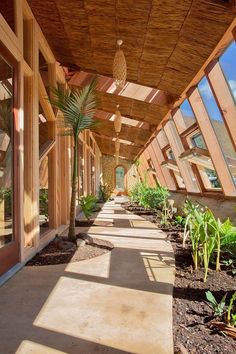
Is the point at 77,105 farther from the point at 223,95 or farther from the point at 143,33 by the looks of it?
the point at 223,95

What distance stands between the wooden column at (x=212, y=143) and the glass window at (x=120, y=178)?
15.9 meters

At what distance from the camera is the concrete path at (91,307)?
1888 millimetres

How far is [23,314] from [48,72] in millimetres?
4729

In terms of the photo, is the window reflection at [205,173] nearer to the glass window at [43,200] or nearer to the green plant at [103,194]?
the glass window at [43,200]

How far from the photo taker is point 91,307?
2453 millimetres

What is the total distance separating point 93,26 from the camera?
14.4ft

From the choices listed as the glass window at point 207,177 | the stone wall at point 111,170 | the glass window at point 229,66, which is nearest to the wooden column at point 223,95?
the glass window at point 229,66

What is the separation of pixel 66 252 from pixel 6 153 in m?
1.68

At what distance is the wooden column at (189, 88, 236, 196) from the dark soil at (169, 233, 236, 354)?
2.44m

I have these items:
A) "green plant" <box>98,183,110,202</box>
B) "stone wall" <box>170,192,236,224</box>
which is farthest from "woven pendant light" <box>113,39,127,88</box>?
"green plant" <box>98,183,110,202</box>

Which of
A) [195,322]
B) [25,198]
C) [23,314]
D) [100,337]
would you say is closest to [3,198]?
[25,198]

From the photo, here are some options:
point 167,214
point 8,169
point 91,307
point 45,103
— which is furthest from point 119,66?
point 167,214

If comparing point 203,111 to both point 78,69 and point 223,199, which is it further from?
point 78,69

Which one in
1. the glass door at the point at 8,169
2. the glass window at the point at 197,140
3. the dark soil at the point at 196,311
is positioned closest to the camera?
the dark soil at the point at 196,311
